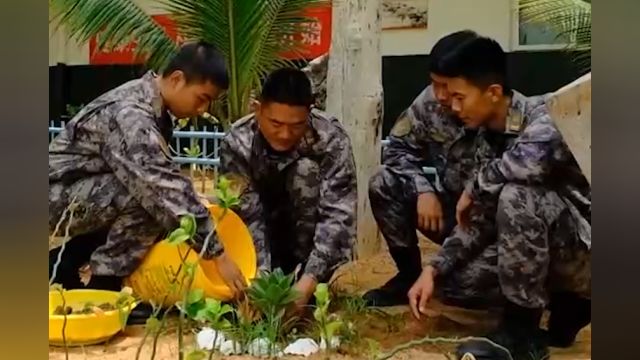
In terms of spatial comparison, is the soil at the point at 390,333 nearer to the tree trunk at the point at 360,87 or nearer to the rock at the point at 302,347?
the rock at the point at 302,347

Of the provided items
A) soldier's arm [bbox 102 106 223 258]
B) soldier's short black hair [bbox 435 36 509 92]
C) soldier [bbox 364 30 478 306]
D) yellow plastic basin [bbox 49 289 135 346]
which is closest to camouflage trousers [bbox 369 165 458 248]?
soldier [bbox 364 30 478 306]

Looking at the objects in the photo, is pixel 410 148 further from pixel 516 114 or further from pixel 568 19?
pixel 568 19

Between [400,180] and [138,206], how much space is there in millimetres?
699

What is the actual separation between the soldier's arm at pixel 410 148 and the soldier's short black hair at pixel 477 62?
15cm

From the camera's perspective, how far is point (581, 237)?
6.17 ft

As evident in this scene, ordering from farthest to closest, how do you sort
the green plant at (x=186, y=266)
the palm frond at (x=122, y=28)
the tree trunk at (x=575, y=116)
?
1. the palm frond at (x=122, y=28)
2. the tree trunk at (x=575, y=116)
3. the green plant at (x=186, y=266)

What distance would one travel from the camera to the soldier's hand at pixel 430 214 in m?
2.14

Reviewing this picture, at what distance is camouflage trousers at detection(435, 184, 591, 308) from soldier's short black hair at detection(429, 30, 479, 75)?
13.8 inches

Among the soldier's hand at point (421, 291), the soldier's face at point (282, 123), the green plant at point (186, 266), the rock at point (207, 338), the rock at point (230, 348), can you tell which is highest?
the soldier's face at point (282, 123)

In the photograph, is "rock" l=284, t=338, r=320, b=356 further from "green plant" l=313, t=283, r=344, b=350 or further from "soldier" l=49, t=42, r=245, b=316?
"soldier" l=49, t=42, r=245, b=316

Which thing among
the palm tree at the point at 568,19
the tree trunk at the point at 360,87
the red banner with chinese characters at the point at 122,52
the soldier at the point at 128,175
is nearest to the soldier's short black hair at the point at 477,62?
the palm tree at the point at 568,19

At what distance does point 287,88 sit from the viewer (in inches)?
84.4

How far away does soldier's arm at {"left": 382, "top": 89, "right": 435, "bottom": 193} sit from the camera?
85.1 inches
